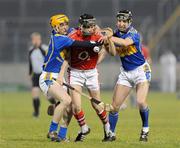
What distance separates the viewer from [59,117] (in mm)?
14539

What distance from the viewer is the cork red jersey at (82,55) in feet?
48.2

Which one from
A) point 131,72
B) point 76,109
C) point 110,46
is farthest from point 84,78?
point 131,72

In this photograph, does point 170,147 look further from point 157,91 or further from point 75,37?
point 157,91

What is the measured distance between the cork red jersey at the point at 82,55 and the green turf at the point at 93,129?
1.43 meters

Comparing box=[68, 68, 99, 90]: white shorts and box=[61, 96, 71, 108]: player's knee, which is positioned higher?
box=[68, 68, 99, 90]: white shorts

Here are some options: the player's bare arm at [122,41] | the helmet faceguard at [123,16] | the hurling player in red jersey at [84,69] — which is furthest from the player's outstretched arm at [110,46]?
the helmet faceguard at [123,16]

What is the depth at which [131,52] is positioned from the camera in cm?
1506

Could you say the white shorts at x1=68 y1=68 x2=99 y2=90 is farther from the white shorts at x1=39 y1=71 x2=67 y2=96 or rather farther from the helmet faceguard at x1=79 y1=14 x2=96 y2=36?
the helmet faceguard at x1=79 y1=14 x2=96 y2=36

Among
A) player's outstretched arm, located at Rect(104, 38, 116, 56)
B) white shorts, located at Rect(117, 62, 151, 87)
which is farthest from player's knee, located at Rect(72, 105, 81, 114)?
player's outstretched arm, located at Rect(104, 38, 116, 56)

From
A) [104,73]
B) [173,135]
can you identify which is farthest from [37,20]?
[173,135]

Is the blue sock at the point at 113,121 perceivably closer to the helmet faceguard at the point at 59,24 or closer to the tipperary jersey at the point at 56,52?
the tipperary jersey at the point at 56,52

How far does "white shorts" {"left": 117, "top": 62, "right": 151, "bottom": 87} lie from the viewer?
15.2 m

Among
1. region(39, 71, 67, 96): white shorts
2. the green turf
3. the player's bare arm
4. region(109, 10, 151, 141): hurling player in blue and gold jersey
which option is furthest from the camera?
region(109, 10, 151, 141): hurling player in blue and gold jersey

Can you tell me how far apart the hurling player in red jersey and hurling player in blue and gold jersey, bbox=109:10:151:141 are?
0.41 metres
